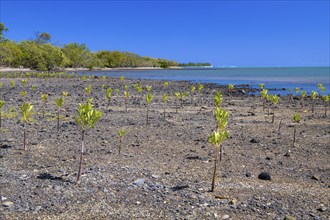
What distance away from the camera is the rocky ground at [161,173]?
6.11m

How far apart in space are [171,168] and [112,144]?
9.04 feet

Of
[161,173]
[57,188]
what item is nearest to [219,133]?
[161,173]

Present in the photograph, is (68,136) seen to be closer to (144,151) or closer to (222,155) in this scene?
(144,151)

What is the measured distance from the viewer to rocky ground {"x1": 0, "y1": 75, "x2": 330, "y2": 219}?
6.11 metres

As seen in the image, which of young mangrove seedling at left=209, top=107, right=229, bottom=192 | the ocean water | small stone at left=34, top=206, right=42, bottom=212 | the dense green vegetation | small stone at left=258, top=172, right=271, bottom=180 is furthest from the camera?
the dense green vegetation

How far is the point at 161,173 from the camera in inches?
314

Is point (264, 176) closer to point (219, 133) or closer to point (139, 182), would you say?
point (219, 133)

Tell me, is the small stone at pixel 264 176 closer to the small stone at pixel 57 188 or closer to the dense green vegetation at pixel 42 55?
the small stone at pixel 57 188

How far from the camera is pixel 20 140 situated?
10.6 m

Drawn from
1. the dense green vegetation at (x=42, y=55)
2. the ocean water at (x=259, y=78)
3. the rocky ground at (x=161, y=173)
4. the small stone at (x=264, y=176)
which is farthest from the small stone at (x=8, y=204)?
the dense green vegetation at (x=42, y=55)

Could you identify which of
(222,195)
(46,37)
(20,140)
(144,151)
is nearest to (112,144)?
(144,151)

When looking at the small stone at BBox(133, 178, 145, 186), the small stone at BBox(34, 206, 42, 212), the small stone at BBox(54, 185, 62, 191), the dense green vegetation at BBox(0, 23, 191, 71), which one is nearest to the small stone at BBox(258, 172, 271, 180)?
the small stone at BBox(133, 178, 145, 186)

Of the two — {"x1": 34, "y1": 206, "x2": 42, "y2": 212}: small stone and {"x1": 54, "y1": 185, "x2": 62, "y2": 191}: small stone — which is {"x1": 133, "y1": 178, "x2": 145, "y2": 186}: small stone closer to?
{"x1": 54, "y1": 185, "x2": 62, "y2": 191}: small stone

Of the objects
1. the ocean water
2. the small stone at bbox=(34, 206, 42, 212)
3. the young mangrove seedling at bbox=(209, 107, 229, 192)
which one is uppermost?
the ocean water
